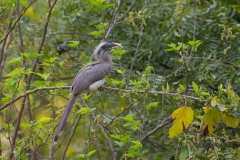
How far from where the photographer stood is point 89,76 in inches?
218

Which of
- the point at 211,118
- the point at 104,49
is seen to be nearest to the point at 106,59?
the point at 104,49

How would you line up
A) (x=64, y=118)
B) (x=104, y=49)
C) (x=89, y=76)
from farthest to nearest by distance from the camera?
(x=104, y=49) < (x=89, y=76) < (x=64, y=118)

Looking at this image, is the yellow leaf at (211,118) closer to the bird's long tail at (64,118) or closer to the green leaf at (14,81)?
the bird's long tail at (64,118)

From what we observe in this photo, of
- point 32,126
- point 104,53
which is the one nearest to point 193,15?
point 104,53

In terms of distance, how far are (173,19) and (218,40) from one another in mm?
520

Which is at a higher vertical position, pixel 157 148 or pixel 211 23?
pixel 211 23

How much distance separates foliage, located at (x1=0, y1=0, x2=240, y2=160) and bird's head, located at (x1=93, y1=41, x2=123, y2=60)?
12cm

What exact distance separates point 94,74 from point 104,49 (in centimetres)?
40

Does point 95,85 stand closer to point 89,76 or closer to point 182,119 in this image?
point 89,76

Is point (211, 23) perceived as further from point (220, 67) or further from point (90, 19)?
point (90, 19)

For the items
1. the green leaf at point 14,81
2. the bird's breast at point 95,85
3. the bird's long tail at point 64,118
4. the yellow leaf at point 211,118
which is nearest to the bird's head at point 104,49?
the bird's breast at point 95,85

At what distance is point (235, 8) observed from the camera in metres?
5.86

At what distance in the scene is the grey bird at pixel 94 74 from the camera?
5387 mm

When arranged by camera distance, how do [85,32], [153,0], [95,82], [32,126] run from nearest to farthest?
[32,126] → [95,82] → [153,0] → [85,32]
